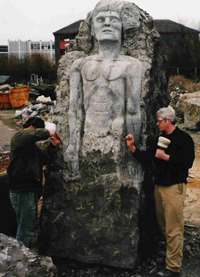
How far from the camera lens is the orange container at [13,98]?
1728cm

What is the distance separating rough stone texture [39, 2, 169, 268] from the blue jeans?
21cm

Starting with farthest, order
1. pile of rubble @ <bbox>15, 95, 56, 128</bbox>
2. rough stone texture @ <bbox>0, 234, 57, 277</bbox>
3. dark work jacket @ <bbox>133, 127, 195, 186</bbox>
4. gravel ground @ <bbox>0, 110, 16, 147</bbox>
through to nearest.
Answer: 1. pile of rubble @ <bbox>15, 95, 56, 128</bbox>
2. gravel ground @ <bbox>0, 110, 16, 147</bbox>
3. dark work jacket @ <bbox>133, 127, 195, 186</bbox>
4. rough stone texture @ <bbox>0, 234, 57, 277</bbox>

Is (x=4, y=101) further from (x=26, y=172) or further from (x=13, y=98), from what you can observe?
(x=26, y=172)

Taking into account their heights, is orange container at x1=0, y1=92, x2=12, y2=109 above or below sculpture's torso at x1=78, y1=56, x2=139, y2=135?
below

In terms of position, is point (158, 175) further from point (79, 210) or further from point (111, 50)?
point (111, 50)

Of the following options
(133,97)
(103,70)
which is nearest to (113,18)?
(103,70)

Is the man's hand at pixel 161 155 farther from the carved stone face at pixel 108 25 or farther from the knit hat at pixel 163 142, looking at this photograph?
the carved stone face at pixel 108 25

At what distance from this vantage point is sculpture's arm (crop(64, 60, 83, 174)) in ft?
14.1

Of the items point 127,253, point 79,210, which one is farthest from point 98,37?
point 127,253

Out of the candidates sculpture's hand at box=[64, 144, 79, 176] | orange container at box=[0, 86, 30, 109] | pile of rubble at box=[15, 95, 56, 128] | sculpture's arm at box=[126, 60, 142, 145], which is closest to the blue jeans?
sculpture's hand at box=[64, 144, 79, 176]

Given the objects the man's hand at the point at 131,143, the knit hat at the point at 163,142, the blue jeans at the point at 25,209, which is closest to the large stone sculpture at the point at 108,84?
the man's hand at the point at 131,143

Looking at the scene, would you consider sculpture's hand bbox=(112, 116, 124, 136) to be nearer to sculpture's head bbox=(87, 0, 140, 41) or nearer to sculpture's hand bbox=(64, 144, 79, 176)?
sculpture's hand bbox=(64, 144, 79, 176)

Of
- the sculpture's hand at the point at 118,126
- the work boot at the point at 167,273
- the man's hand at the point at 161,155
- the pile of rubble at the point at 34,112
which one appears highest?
the sculpture's hand at the point at 118,126

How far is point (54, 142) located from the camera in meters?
4.38
